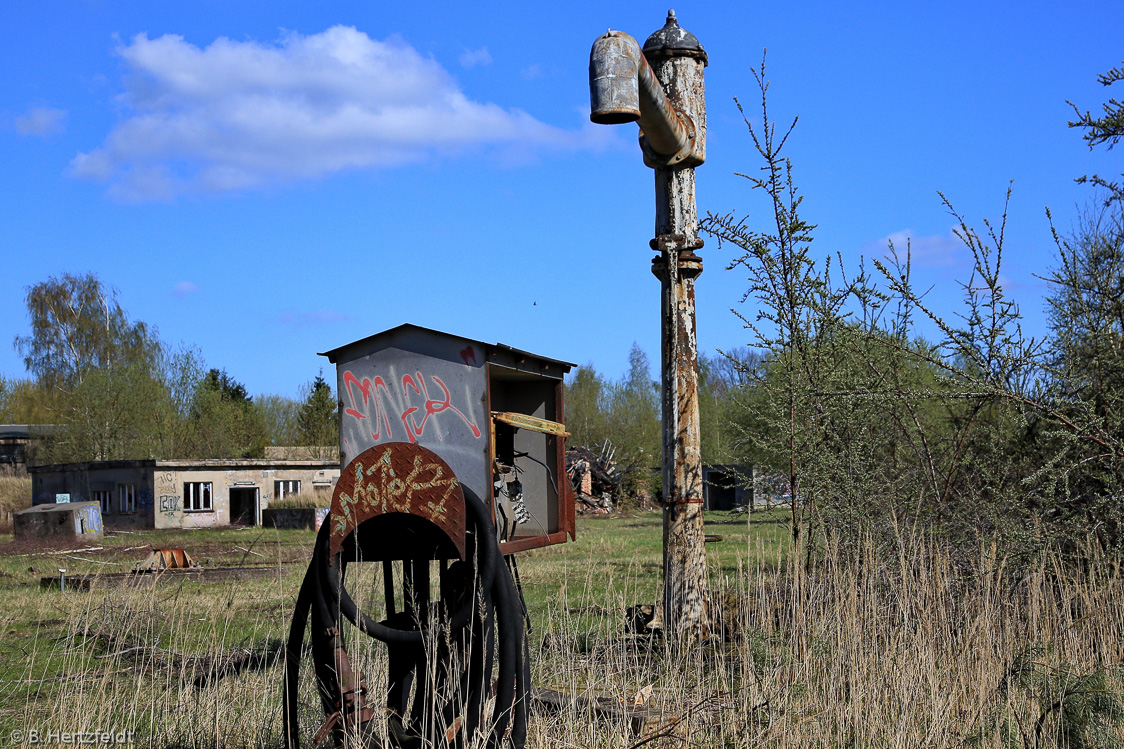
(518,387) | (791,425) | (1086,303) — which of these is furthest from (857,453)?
(518,387)

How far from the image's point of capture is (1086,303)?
6.89 meters

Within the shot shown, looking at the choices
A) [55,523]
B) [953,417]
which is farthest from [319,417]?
[953,417]

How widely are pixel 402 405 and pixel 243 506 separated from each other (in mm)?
34084

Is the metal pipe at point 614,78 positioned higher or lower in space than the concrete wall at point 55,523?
higher

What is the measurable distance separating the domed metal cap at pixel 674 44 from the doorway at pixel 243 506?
32.5 meters

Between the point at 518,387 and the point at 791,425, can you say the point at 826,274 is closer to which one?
the point at 791,425

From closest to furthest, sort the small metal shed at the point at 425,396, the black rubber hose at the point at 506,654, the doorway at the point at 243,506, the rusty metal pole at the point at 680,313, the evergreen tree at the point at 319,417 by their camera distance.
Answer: the black rubber hose at the point at 506,654 < the small metal shed at the point at 425,396 < the rusty metal pole at the point at 680,313 < the doorway at the point at 243,506 < the evergreen tree at the point at 319,417

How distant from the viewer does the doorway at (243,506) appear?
35938mm

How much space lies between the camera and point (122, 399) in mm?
43438

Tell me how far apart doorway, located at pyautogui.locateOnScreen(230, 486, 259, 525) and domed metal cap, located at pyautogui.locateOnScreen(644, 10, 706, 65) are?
32.5 m

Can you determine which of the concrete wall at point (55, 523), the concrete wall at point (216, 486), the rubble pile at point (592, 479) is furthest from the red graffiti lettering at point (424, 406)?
the rubble pile at point (592, 479)

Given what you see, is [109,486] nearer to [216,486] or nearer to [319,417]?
[216,486]

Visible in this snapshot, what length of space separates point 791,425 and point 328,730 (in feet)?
12.9

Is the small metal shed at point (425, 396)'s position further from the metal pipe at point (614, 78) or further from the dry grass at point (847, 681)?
the metal pipe at point (614, 78)
